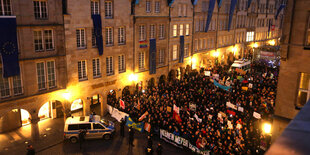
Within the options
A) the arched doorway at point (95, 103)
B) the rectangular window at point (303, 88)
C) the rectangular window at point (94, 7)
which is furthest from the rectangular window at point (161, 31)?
the rectangular window at point (303, 88)

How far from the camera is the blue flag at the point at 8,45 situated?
2039 centimetres

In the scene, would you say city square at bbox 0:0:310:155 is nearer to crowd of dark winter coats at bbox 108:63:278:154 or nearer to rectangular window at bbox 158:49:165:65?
crowd of dark winter coats at bbox 108:63:278:154

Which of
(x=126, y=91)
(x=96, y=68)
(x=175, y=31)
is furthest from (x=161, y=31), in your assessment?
(x=96, y=68)

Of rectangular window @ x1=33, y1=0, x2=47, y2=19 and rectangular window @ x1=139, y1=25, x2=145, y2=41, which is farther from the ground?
rectangular window @ x1=33, y1=0, x2=47, y2=19

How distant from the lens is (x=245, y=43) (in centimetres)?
6444

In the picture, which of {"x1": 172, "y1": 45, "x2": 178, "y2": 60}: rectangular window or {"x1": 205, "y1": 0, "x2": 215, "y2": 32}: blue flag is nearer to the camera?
{"x1": 172, "y1": 45, "x2": 178, "y2": 60}: rectangular window

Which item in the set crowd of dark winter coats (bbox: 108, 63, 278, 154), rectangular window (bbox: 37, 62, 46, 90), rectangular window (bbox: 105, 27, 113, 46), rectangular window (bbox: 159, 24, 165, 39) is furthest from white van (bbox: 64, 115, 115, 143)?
rectangular window (bbox: 159, 24, 165, 39)

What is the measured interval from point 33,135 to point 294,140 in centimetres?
2325

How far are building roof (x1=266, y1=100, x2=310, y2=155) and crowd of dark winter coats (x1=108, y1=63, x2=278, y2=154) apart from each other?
13.5 meters

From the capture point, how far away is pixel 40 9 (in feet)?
75.7

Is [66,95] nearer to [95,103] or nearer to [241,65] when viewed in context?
[95,103]

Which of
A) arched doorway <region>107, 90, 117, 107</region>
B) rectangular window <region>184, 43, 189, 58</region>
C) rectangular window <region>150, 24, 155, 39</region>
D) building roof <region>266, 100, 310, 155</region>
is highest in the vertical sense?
rectangular window <region>150, 24, 155, 39</region>

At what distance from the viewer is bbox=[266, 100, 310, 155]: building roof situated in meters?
3.67

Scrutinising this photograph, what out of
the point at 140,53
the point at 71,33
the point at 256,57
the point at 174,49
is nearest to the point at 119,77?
the point at 140,53
